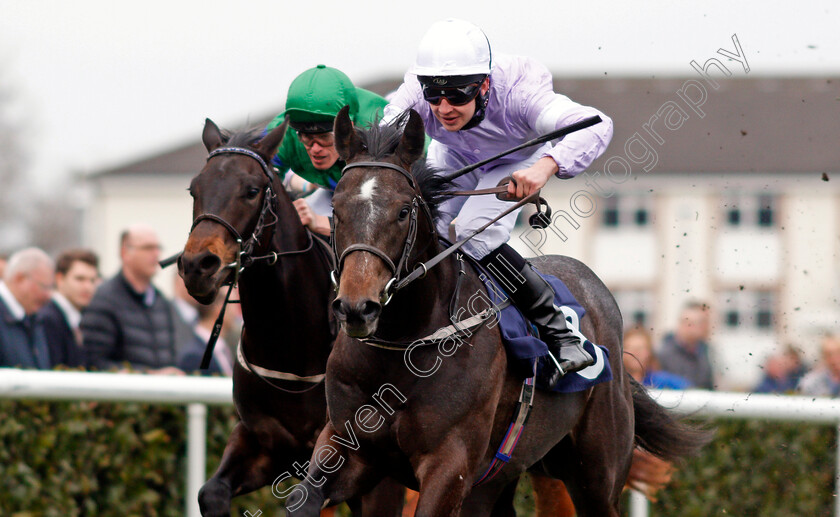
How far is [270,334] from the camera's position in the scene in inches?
176

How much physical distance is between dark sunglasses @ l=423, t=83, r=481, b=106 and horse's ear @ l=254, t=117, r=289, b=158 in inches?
31.4

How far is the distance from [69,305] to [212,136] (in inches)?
112

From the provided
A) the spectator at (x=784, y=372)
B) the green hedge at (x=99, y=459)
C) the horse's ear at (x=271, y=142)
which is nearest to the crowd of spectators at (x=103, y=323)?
the green hedge at (x=99, y=459)

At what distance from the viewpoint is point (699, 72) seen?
461cm

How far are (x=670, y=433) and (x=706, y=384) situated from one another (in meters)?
3.02

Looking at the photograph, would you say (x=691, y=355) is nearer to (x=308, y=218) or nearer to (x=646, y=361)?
(x=646, y=361)

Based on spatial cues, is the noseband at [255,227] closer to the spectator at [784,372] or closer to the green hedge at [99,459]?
the green hedge at [99,459]

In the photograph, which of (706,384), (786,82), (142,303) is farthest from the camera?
(786,82)

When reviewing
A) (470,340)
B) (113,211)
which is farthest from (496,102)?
(113,211)

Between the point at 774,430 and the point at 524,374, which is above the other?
the point at 524,374

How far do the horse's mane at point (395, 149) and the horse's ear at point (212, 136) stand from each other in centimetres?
99

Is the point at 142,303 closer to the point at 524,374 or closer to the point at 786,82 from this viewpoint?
the point at 524,374

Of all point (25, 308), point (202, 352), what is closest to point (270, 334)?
point (202, 352)

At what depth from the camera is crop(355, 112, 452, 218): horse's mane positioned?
11.8 feet
